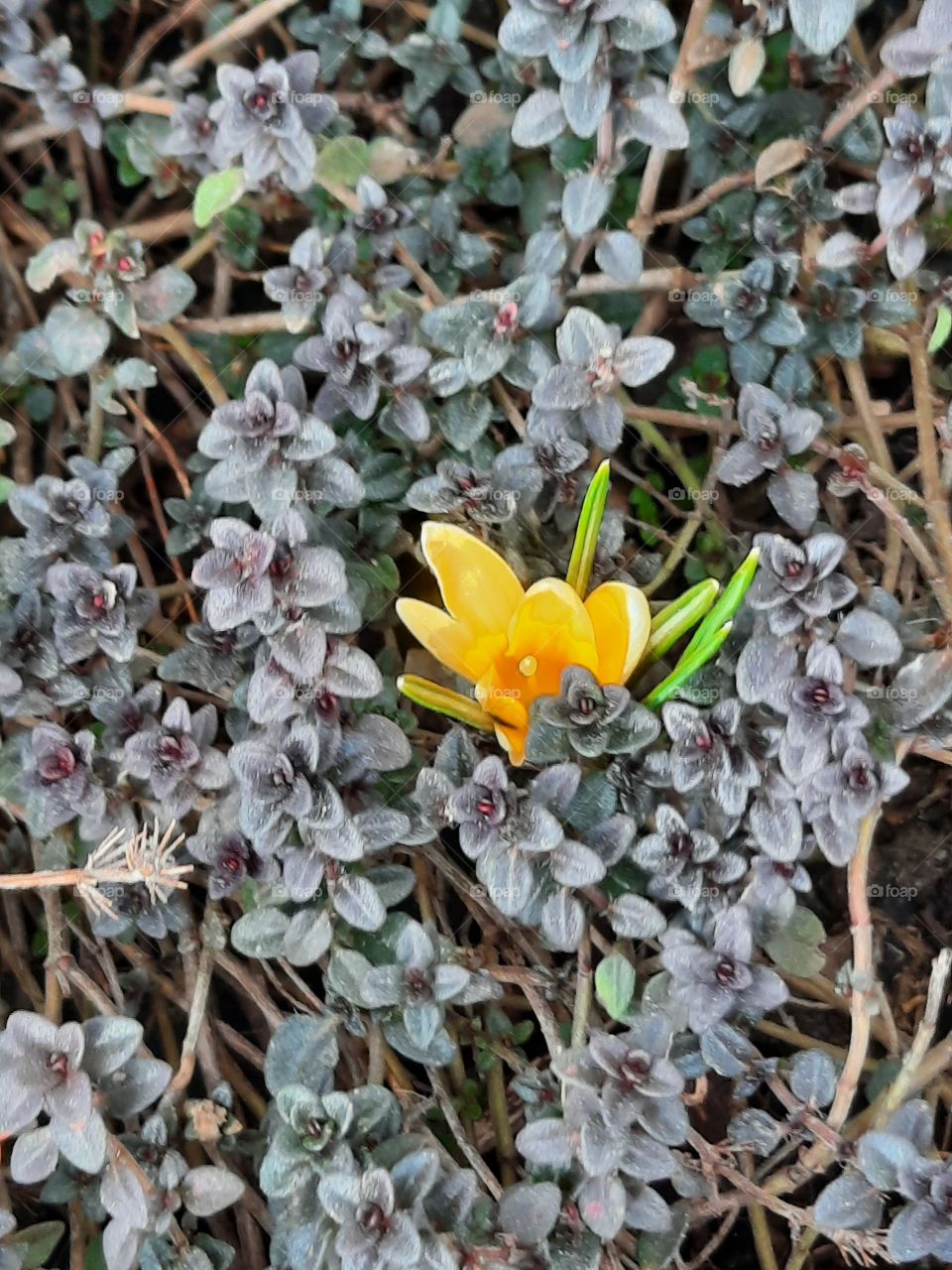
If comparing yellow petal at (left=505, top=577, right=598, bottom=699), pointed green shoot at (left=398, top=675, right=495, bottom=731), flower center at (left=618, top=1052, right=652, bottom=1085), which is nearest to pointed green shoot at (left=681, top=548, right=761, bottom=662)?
yellow petal at (left=505, top=577, right=598, bottom=699)

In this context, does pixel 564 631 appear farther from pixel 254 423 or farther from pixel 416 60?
pixel 416 60

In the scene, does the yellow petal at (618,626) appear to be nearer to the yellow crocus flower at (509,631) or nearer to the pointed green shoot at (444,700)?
the yellow crocus flower at (509,631)

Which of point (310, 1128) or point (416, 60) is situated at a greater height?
point (416, 60)

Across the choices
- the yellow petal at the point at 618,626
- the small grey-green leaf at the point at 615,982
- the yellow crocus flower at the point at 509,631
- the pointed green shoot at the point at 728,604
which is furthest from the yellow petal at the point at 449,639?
the small grey-green leaf at the point at 615,982

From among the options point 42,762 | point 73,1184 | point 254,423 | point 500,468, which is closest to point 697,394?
point 500,468

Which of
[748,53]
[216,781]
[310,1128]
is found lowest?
[310,1128]

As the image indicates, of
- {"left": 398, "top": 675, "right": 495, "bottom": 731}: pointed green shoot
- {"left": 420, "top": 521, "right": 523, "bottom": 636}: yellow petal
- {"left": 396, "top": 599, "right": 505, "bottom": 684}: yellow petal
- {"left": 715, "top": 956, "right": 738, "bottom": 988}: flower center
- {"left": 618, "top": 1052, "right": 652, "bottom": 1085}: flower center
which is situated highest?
{"left": 420, "top": 521, "right": 523, "bottom": 636}: yellow petal

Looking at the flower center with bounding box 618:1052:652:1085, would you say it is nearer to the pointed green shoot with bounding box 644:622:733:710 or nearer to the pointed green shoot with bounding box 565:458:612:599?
the pointed green shoot with bounding box 644:622:733:710
